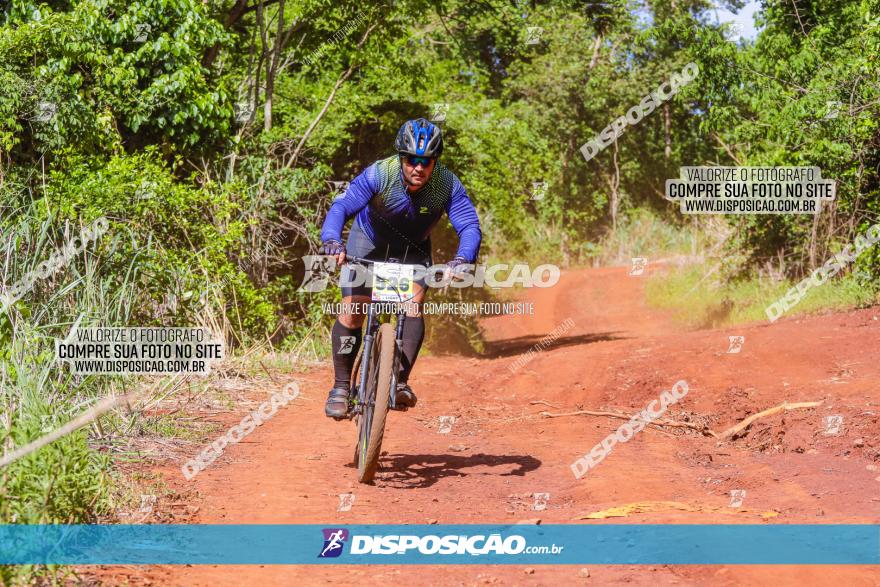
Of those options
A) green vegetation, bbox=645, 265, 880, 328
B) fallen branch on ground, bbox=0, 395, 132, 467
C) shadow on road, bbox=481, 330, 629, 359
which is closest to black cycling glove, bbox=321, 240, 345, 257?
fallen branch on ground, bbox=0, 395, 132, 467

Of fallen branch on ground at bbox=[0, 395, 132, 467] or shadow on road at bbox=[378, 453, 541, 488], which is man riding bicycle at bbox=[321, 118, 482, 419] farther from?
fallen branch on ground at bbox=[0, 395, 132, 467]

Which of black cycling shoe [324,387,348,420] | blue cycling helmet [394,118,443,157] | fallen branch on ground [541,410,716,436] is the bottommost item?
fallen branch on ground [541,410,716,436]

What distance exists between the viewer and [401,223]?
7.42 meters

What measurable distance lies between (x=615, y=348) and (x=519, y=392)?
307 centimetres

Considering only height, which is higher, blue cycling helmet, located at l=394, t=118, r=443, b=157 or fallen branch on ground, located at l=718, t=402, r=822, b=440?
blue cycling helmet, located at l=394, t=118, r=443, b=157

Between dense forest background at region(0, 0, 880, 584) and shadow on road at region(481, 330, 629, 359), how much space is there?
2.52 metres

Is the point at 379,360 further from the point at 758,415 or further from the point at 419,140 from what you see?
the point at 758,415

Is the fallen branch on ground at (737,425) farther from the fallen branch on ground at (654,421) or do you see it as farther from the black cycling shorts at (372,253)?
the black cycling shorts at (372,253)

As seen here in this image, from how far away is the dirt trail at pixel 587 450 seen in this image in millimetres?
5180

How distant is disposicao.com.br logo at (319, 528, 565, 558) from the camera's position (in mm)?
5500

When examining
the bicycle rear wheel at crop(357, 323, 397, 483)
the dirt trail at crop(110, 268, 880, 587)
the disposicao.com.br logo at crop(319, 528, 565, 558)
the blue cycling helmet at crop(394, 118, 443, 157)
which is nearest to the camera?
the dirt trail at crop(110, 268, 880, 587)

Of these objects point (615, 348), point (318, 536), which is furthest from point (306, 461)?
point (615, 348)

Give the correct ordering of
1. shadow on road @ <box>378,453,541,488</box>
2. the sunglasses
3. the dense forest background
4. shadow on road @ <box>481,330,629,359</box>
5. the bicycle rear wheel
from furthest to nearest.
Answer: shadow on road @ <box>481,330,629,359</box>
the dense forest background
shadow on road @ <box>378,453,541,488</box>
the sunglasses
the bicycle rear wheel

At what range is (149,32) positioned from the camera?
13961mm
